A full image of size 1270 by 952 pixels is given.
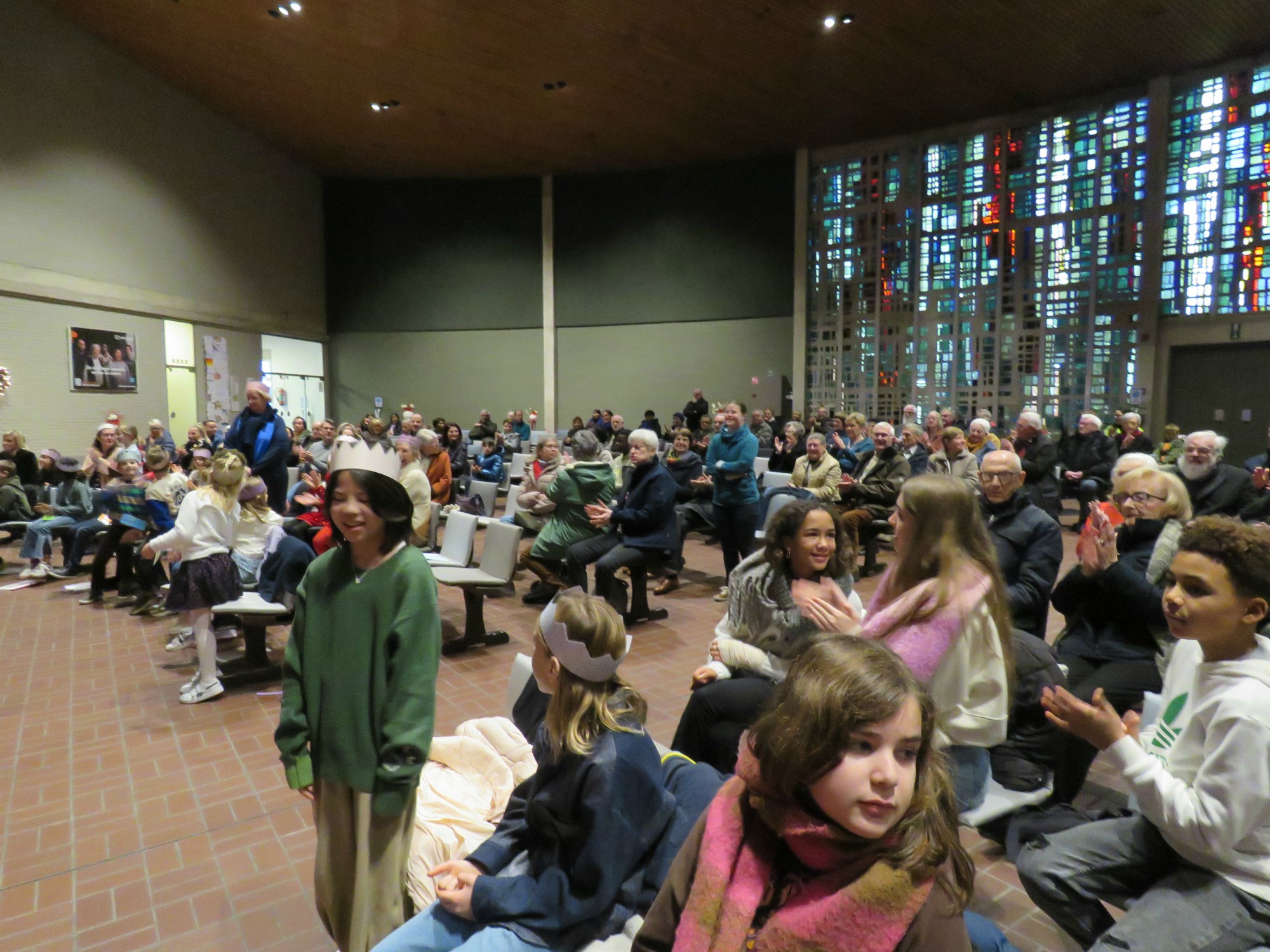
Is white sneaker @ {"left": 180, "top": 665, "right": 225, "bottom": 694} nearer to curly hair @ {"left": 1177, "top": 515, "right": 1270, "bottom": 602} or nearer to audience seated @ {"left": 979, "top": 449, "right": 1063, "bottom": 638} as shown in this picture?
audience seated @ {"left": 979, "top": 449, "right": 1063, "bottom": 638}

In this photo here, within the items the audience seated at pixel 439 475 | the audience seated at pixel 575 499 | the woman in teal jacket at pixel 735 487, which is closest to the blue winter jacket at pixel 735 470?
the woman in teal jacket at pixel 735 487

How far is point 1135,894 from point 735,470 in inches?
190

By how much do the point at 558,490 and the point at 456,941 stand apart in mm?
4648

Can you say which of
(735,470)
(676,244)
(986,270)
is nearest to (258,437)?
(735,470)

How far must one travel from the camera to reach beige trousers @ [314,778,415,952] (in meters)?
2.13

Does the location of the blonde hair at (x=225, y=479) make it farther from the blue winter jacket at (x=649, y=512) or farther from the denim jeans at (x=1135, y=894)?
the denim jeans at (x=1135, y=894)

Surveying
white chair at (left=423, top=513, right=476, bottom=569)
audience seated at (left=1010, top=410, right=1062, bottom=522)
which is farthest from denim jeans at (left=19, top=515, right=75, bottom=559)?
audience seated at (left=1010, top=410, right=1062, bottom=522)

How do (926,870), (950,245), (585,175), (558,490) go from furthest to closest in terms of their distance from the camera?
(585,175)
(950,245)
(558,490)
(926,870)

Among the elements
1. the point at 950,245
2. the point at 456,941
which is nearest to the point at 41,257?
the point at 456,941

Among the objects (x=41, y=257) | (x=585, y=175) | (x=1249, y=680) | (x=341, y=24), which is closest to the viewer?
(x=1249, y=680)

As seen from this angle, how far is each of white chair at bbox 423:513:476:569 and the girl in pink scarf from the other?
5.14m

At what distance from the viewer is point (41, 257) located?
12742 mm

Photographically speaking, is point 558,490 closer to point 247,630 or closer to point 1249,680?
point 247,630

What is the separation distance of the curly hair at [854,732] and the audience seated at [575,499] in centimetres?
504
